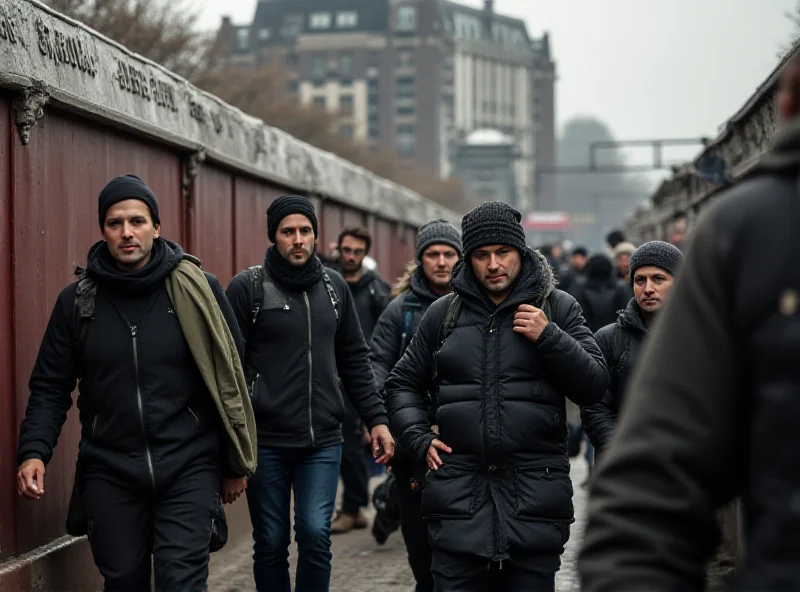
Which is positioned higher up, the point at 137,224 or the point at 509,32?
the point at 509,32

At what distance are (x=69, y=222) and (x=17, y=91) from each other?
1.08m

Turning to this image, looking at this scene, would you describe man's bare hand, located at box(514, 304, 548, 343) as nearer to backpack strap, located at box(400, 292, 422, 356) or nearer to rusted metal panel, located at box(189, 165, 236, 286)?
backpack strap, located at box(400, 292, 422, 356)

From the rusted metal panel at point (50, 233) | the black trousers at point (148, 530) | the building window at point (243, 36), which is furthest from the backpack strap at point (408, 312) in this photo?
the building window at point (243, 36)

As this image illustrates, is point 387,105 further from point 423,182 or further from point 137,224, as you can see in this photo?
point 137,224

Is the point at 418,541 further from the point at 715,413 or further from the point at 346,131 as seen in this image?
the point at 346,131

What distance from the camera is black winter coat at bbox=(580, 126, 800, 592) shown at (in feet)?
7.17

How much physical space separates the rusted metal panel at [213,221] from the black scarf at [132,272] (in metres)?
4.79

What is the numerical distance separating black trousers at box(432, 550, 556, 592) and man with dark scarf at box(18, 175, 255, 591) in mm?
888

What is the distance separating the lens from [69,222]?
791cm

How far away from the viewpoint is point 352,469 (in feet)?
36.6

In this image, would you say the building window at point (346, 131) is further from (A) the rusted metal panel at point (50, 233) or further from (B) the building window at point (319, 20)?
(A) the rusted metal panel at point (50, 233)

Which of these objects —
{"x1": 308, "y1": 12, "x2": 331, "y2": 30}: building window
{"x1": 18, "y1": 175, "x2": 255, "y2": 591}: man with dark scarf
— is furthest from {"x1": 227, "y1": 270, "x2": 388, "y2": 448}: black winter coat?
{"x1": 308, "y1": 12, "x2": 331, "y2": 30}: building window

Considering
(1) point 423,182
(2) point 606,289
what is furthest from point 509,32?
(2) point 606,289

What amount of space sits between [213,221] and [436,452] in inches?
240
